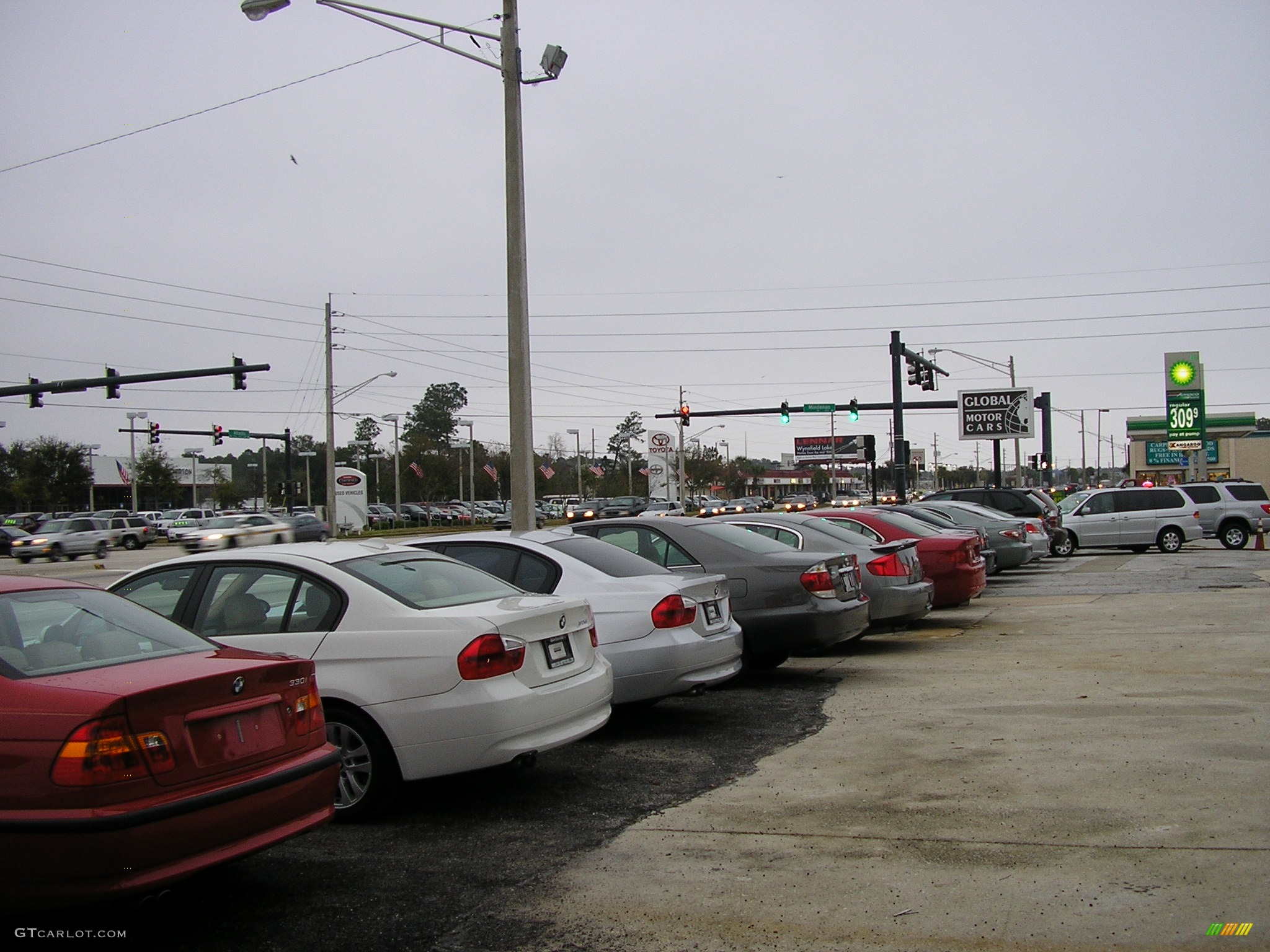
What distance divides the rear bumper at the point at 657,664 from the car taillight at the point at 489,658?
1.82 metres

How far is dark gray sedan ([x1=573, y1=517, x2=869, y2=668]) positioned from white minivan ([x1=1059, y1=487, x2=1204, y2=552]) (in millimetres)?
20328

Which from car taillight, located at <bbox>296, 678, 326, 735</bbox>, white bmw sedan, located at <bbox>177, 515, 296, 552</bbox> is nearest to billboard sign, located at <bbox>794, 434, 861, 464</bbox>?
white bmw sedan, located at <bbox>177, 515, 296, 552</bbox>

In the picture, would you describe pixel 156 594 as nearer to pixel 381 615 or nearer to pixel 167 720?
pixel 381 615

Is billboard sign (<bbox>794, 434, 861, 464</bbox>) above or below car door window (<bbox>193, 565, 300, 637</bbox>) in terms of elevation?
above

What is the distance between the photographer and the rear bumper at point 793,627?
9.67 meters

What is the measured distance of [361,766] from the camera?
5.99 m

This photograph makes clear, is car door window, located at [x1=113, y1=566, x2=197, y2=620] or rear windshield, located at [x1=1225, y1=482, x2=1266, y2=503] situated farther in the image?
rear windshield, located at [x1=1225, y1=482, x2=1266, y2=503]

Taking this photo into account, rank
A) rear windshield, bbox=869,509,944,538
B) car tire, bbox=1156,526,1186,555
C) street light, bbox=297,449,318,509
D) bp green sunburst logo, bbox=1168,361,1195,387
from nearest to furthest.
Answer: rear windshield, bbox=869,509,944,538, car tire, bbox=1156,526,1186,555, bp green sunburst logo, bbox=1168,361,1195,387, street light, bbox=297,449,318,509

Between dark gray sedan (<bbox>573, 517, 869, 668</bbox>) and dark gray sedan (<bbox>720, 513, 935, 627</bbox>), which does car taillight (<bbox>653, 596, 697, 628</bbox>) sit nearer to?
dark gray sedan (<bbox>573, 517, 869, 668</bbox>)

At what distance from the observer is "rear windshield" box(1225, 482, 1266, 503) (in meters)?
28.7

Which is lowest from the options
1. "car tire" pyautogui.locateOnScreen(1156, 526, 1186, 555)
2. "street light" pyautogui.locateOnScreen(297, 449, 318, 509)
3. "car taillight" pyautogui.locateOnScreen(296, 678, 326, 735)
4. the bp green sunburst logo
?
"car tire" pyautogui.locateOnScreen(1156, 526, 1186, 555)

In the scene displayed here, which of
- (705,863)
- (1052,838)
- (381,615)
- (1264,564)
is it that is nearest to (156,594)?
(381,615)

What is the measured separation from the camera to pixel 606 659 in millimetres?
7594

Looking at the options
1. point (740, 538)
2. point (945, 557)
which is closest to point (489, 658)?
point (740, 538)
